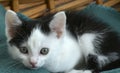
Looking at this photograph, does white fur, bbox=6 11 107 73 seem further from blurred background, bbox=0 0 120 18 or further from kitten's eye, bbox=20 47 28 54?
blurred background, bbox=0 0 120 18

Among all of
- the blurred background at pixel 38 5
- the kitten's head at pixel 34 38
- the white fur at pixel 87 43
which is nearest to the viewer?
the kitten's head at pixel 34 38

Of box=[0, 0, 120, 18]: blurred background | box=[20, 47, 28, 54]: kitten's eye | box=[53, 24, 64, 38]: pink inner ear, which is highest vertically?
box=[0, 0, 120, 18]: blurred background

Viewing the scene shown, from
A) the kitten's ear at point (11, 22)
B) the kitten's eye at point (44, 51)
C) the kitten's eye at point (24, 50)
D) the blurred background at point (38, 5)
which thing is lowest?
the kitten's eye at point (44, 51)

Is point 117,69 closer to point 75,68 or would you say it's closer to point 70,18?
point 75,68

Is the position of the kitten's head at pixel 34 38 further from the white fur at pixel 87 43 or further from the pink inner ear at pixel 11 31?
the white fur at pixel 87 43

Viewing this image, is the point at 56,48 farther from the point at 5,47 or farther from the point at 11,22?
the point at 5,47

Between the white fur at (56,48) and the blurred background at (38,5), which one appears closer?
the white fur at (56,48)

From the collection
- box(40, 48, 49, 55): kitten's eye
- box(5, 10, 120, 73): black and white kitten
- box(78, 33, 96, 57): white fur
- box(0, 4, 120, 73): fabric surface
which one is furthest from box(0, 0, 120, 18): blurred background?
box(40, 48, 49, 55): kitten's eye

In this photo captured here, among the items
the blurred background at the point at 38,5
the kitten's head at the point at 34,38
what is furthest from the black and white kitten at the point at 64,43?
the blurred background at the point at 38,5
